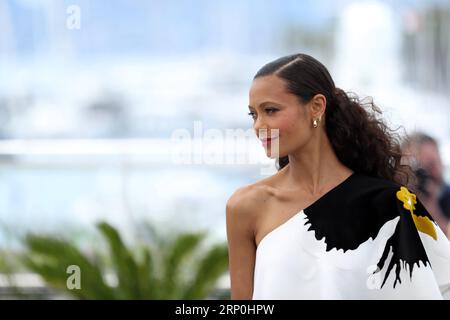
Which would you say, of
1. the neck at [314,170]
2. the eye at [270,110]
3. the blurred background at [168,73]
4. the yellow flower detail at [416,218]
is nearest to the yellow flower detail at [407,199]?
the yellow flower detail at [416,218]

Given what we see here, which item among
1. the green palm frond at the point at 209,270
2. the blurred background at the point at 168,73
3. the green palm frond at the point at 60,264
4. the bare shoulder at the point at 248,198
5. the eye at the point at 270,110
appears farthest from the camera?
the blurred background at the point at 168,73

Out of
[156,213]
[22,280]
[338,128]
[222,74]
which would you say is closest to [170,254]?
[22,280]

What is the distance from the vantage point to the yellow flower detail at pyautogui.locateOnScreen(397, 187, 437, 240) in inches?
93.4

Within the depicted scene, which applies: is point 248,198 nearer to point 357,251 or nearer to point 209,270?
point 357,251

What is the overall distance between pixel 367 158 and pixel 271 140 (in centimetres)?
34

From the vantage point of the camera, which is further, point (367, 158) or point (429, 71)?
point (429, 71)

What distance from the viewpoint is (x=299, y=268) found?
2.26 m

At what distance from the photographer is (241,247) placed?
2445 mm

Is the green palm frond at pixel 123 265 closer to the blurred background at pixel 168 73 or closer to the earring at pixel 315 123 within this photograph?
the blurred background at pixel 168 73

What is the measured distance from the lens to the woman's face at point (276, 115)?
2.34 meters

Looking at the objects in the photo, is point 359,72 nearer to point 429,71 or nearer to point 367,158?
point 429,71

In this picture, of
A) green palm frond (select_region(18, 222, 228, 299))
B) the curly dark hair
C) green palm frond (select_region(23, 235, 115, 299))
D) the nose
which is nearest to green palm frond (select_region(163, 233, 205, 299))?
green palm frond (select_region(18, 222, 228, 299))

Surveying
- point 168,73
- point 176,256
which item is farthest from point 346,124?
point 168,73

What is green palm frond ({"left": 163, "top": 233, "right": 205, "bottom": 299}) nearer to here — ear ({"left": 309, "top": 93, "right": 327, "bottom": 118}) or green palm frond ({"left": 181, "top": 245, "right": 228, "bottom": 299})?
green palm frond ({"left": 181, "top": 245, "right": 228, "bottom": 299})
